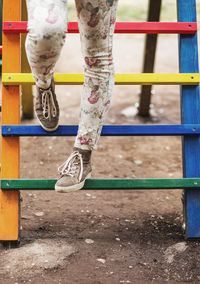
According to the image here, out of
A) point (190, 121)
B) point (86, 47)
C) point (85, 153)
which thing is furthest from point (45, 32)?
point (190, 121)

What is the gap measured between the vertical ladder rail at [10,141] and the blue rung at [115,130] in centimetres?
6

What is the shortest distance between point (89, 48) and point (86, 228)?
93cm

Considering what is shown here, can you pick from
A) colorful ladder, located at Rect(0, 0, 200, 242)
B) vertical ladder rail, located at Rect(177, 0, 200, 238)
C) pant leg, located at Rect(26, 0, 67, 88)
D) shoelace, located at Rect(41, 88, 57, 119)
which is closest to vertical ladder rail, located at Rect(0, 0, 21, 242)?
colorful ladder, located at Rect(0, 0, 200, 242)

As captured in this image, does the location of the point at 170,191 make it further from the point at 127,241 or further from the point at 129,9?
the point at 129,9

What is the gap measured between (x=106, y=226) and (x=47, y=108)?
0.71 metres

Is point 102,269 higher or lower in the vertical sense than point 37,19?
lower

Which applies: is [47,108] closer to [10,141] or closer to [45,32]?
[10,141]

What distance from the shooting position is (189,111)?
2.05m

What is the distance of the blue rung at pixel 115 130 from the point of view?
1936 mm

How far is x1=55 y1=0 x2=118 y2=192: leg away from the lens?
1593mm

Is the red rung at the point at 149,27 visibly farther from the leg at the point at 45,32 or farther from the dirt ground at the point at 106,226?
the dirt ground at the point at 106,226

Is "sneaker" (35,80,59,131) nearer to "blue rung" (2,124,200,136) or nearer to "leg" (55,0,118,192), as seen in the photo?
"blue rung" (2,124,200,136)

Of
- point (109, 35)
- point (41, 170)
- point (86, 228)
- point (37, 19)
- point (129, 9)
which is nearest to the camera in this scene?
point (37, 19)

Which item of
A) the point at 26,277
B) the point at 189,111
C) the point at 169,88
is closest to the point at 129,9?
the point at 169,88
